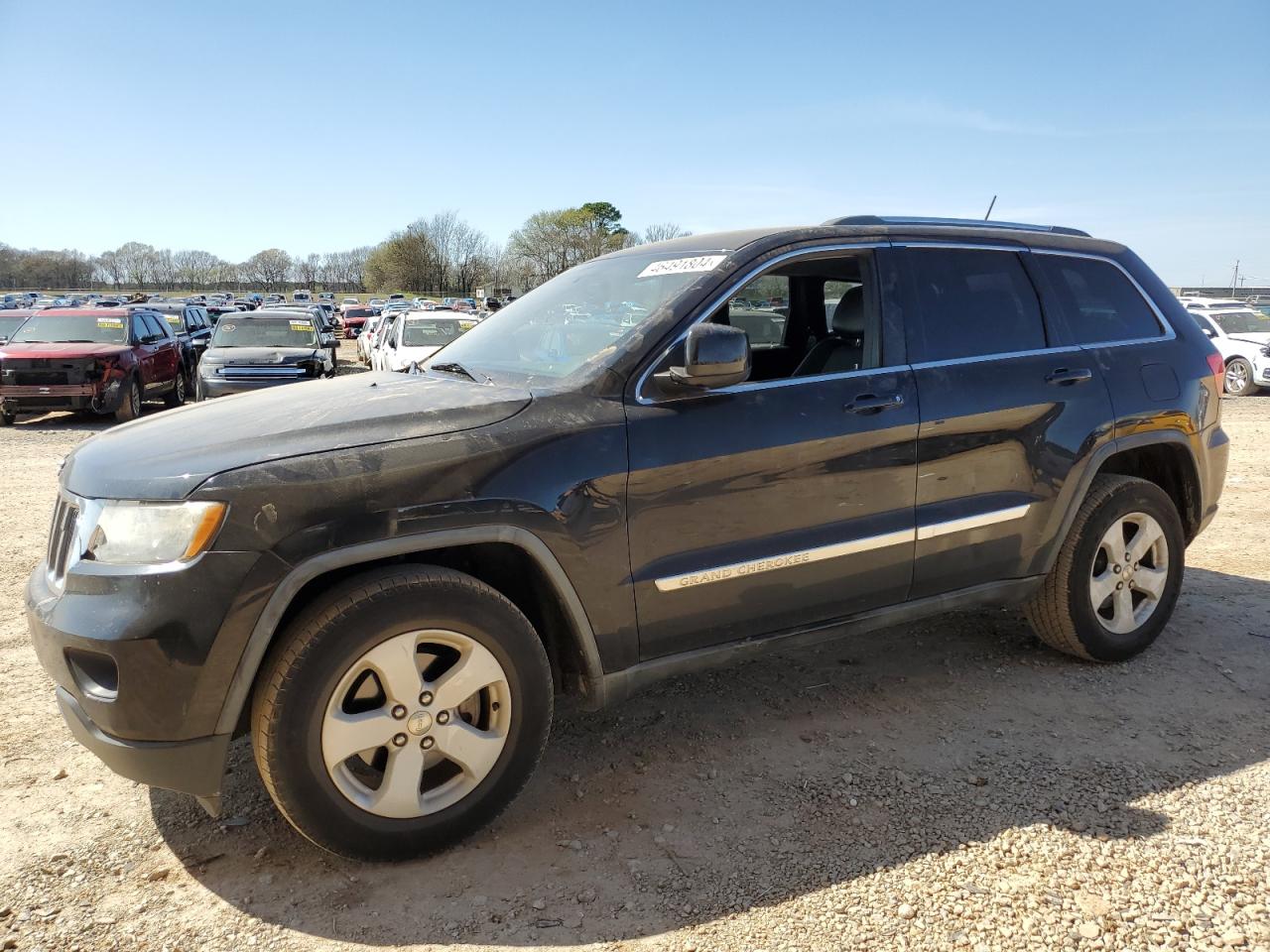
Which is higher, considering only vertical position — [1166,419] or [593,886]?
[1166,419]

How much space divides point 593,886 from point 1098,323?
10.6ft

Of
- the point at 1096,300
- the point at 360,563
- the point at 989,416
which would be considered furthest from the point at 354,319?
the point at 360,563

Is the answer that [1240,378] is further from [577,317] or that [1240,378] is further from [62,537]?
[62,537]

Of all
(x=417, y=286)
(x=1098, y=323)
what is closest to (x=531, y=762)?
(x=1098, y=323)

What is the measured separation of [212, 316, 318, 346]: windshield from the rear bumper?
42.6 feet

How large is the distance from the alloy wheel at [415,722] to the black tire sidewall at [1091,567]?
8.63 ft

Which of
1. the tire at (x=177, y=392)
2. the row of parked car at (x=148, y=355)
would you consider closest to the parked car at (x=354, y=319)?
the tire at (x=177, y=392)

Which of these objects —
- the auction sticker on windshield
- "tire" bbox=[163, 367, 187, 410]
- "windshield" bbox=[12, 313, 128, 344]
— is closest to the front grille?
the auction sticker on windshield

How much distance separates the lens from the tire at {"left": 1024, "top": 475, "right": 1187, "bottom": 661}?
4.02 meters

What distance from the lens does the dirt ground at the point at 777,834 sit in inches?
98.8

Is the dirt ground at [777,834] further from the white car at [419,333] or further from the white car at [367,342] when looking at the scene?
the white car at [367,342]

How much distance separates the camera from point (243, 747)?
11.7 feet

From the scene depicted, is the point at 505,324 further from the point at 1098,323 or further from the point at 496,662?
the point at 1098,323

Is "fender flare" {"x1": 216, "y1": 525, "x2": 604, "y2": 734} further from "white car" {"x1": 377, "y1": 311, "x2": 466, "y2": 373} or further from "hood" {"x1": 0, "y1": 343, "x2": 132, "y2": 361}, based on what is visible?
"hood" {"x1": 0, "y1": 343, "x2": 132, "y2": 361}
